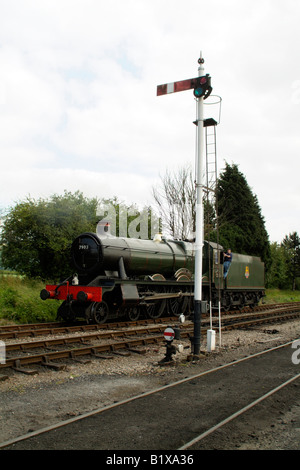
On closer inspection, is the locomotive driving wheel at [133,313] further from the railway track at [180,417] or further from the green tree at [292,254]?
the green tree at [292,254]

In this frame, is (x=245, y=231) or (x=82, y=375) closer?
(x=82, y=375)

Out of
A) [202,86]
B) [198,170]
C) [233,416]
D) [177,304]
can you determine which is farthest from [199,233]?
[177,304]

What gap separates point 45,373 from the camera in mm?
6887

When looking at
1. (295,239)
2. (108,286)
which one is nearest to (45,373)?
(108,286)

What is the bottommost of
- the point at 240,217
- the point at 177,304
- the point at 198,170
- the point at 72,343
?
Result: the point at 72,343

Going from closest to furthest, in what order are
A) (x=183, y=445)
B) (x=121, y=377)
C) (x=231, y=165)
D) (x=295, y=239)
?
(x=183, y=445)
(x=121, y=377)
(x=231, y=165)
(x=295, y=239)

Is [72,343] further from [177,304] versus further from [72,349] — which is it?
[177,304]

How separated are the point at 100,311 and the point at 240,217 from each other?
1008 inches

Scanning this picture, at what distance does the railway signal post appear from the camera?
332 inches

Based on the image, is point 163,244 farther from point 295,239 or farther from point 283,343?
point 295,239

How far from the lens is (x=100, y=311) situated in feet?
41.3

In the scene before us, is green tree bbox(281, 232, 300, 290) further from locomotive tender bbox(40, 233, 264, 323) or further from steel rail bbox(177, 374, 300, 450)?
steel rail bbox(177, 374, 300, 450)

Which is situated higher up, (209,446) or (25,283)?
(25,283)

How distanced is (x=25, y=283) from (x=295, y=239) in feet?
171
